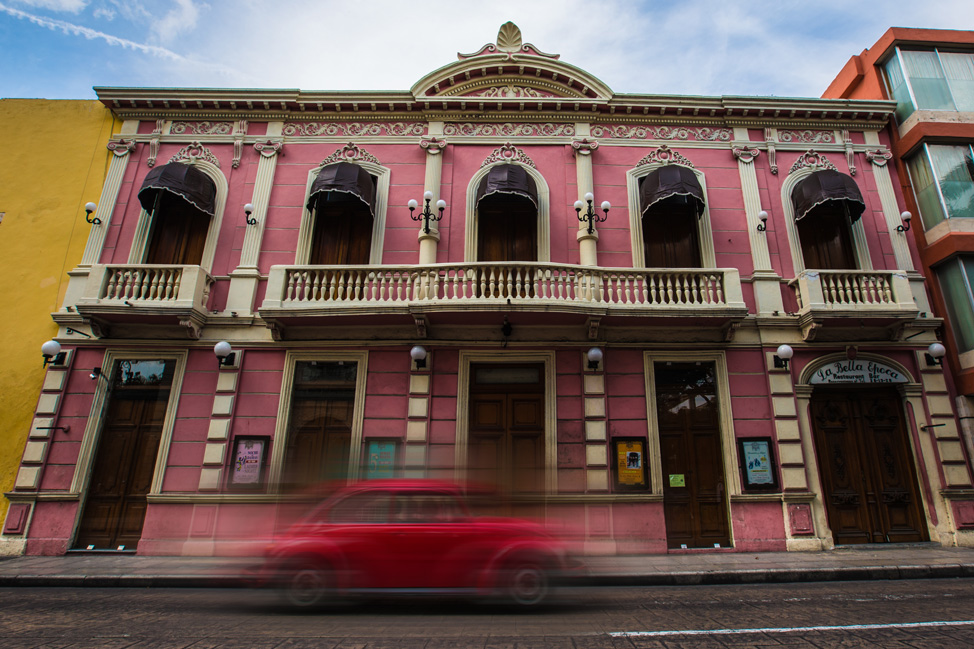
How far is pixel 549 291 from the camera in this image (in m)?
11.2

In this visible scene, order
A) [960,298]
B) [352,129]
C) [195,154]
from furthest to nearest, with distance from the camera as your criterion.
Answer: [352,129], [195,154], [960,298]

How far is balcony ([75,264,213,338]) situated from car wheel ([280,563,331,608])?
7.61 meters

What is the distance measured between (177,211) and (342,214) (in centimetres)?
439

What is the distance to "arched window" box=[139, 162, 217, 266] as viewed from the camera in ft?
40.4

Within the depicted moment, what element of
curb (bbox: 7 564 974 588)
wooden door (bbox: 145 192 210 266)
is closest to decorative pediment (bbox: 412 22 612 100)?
wooden door (bbox: 145 192 210 266)

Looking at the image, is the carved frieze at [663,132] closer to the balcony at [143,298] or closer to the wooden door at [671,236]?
the wooden door at [671,236]

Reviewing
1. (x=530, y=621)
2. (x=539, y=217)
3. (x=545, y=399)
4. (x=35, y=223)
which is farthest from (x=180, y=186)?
(x=530, y=621)

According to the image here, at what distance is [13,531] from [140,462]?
2661 millimetres

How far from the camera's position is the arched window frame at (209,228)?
12.6m

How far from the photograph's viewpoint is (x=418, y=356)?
11.3 metres

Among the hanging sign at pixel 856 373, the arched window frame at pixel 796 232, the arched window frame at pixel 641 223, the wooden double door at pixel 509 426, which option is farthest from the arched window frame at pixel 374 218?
the hanging sign at pixel 856 373

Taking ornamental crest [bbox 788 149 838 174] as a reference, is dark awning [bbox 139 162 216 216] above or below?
below

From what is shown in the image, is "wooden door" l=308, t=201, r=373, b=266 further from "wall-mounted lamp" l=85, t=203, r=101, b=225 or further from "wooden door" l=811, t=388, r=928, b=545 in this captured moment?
"wooden door" l=811, t=388, r=928, b=545

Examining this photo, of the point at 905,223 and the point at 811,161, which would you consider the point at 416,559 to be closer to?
the point at 811,161
